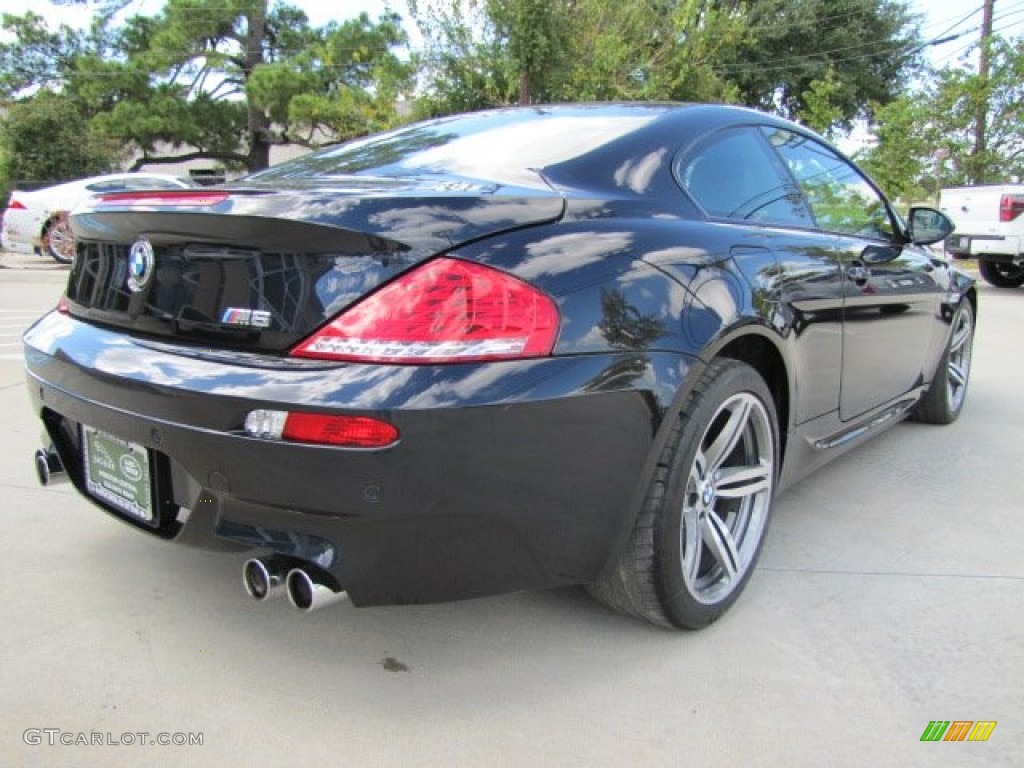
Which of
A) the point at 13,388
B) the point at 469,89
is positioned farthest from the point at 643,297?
the point at 469,89

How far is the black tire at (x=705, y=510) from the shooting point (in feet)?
6.88

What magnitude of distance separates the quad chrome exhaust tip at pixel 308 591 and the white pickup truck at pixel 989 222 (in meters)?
11.5

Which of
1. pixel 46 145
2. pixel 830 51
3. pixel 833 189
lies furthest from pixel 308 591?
pixel 830 51

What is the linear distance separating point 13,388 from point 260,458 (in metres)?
4.38

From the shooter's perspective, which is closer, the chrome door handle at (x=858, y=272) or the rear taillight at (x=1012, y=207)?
the chrome door handle at (x=858, y=272)

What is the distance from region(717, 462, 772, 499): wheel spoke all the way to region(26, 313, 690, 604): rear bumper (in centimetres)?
55

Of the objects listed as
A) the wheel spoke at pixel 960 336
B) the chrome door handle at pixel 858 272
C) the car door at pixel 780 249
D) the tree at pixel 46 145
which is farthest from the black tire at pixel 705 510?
the tree at pixel 46 145

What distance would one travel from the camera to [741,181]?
269 centimetres

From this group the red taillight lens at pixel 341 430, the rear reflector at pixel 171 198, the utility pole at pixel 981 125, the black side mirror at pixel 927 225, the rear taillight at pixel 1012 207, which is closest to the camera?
the red taillight lens at pixel 341 430

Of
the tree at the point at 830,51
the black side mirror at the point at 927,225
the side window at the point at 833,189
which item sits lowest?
the black side mirror at the point at 927,225

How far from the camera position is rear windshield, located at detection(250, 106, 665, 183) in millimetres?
2322

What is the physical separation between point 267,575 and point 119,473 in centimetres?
63

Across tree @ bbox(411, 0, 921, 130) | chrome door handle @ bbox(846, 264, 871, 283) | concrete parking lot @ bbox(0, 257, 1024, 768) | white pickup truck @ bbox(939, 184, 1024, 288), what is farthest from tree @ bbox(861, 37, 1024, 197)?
concrete parking lot @ bbox(0, 257, 1024, 768)

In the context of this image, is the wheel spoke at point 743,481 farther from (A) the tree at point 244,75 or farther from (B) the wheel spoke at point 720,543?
(A) the tree at point 244,75
